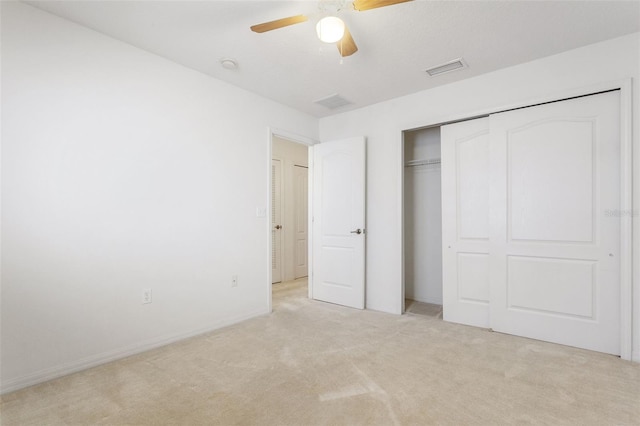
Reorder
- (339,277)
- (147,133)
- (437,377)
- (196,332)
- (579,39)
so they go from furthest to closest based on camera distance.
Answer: (339,277) → (196,332) → (147,133) → (579,39) → (437,377)

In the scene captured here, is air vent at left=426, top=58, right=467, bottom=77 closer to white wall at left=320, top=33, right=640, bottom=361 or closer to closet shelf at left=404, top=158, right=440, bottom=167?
white wall at left=320, top=33, right=640, bottom=361

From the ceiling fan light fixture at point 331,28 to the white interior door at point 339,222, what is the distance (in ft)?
6.72

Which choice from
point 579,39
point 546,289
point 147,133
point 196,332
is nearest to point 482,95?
point 579,39

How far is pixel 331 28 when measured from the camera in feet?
6.18

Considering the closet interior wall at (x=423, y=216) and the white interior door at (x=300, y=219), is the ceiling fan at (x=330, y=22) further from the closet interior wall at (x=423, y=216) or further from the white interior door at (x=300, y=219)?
the white interior door at (x=300, y=219)

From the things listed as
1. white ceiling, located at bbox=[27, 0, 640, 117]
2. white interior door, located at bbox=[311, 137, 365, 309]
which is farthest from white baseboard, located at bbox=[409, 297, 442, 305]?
white ceiling, located at bbox=[27, 0, 640, 117]

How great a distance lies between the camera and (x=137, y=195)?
267 cm

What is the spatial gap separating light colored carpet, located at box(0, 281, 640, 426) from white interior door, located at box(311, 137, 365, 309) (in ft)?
3.66

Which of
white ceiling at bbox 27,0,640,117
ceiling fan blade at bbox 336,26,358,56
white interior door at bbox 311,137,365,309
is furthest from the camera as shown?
white interior door at bbox 311,137,365,309

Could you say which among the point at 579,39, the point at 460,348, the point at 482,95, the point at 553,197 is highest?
the point at 579,39

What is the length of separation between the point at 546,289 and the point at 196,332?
3.33 meters

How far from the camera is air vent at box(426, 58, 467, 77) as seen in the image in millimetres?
2906

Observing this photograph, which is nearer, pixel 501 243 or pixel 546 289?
pixel 546 289

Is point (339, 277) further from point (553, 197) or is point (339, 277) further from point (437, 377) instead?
point (553, 197)
